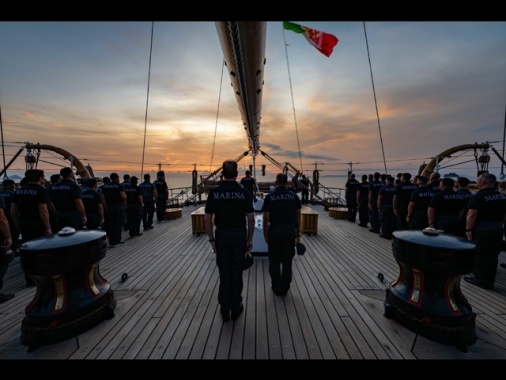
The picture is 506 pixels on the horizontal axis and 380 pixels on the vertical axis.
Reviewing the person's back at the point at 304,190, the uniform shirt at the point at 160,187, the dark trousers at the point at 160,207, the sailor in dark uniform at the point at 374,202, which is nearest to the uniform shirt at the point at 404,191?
the sailor in dark uniform at the point at 374,202

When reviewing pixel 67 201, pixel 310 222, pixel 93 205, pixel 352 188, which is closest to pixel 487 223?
pixel 310 222

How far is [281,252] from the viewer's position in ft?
11.3

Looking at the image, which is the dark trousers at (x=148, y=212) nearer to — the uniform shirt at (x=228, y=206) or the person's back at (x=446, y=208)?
the uniform shirt at (x=228, y=206)

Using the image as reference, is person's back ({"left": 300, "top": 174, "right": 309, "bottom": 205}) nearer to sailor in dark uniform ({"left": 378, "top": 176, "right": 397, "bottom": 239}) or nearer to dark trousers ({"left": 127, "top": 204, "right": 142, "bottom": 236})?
sailor in dark uniform ({"left": 378, "top": 176, "right": 397, "bottom": 239})

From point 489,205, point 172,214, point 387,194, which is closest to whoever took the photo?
point 489,205

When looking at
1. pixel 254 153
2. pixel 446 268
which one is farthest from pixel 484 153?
pixel 446 268

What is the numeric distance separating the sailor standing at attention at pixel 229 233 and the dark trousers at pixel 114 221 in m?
4.73

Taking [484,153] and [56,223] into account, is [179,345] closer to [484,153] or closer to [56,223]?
[56,223]

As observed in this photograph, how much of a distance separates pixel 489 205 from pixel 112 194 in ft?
27.3

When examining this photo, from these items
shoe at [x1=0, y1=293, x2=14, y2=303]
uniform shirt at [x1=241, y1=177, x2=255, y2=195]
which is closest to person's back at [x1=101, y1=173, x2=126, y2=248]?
shoe at [x1=0, y1=293, x2=14, y2=303]

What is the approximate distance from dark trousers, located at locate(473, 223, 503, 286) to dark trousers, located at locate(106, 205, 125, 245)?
8.08 meters

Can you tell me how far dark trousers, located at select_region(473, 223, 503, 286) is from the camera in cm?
358

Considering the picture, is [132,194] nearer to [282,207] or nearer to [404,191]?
[282,207]
